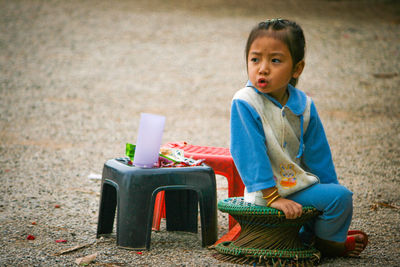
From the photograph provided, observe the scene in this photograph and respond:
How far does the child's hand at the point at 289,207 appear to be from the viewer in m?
2.44

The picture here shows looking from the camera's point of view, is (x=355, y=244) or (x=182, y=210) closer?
(x=355, y=244)

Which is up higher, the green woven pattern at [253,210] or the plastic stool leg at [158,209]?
the green woven pattern at [253,210]

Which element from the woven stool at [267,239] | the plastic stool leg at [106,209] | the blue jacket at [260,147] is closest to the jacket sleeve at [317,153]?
the blue jacket at [260,147]

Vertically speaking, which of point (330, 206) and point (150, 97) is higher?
point (150, 97)

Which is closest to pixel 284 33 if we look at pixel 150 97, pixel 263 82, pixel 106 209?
pixel 263 82

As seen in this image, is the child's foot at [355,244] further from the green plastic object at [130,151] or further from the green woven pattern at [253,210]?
the green plastic object at [130,151]

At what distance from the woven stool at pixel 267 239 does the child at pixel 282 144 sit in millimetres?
67

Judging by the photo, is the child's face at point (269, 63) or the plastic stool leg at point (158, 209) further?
the plastic stool leg at point (158, 209)

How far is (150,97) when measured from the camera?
24.6ft

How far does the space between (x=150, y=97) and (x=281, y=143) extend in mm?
5065

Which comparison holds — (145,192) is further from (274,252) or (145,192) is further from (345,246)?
(345,246)

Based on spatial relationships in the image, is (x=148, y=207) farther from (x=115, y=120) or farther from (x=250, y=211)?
(x=115, y=120)

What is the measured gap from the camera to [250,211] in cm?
250

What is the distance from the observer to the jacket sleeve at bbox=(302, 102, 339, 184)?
2734 mm
